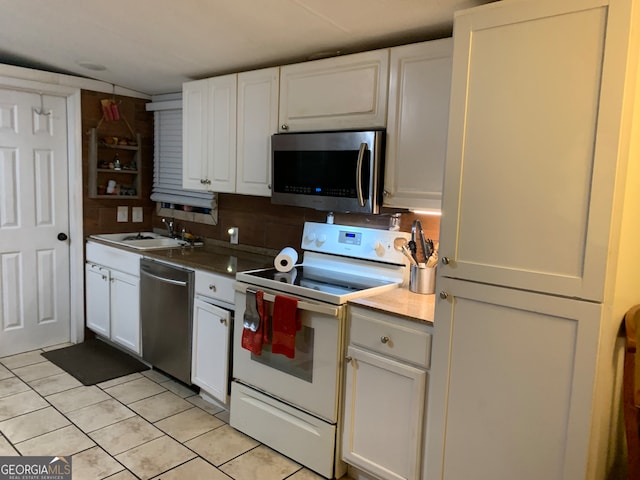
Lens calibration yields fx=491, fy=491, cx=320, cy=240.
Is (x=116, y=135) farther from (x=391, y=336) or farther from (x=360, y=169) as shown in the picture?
(x=391, y=336)

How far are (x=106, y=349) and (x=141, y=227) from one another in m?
1.09

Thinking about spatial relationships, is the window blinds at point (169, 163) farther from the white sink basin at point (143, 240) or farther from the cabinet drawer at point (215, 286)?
the cabinet drawer at point (215, 286)

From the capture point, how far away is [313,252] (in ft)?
9.84

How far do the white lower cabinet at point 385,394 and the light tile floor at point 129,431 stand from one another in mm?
365

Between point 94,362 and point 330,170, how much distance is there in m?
2.44

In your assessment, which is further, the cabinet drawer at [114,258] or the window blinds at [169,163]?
the window blinds at [169,163]

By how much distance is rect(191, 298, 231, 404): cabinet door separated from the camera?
9.39 feet

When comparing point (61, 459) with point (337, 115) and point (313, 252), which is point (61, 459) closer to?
point (313, 252)

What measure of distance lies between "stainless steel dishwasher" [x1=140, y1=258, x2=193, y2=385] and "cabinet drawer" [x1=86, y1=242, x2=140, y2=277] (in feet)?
0.37

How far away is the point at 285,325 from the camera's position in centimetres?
238

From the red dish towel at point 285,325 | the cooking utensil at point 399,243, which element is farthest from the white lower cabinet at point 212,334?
the cooking utensil at point 399,243

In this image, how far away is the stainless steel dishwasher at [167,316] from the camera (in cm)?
313

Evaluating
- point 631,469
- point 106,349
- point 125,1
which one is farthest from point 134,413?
point 631,469

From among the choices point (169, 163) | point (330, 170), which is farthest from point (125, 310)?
point (330, 170)
